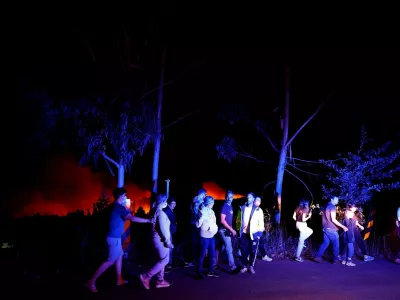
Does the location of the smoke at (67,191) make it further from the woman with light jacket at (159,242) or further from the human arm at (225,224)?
the woman with light jacket at (159,242)

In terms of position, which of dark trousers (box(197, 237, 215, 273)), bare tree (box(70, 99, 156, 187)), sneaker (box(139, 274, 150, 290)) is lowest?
sneaker (box(139, 274, 150, 290))

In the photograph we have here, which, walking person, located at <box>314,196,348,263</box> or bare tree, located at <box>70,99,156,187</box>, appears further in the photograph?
bare tree, located at <box>70,99,156,187</box>

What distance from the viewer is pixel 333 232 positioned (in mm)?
10750

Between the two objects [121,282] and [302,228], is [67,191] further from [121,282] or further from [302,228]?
[121,282]

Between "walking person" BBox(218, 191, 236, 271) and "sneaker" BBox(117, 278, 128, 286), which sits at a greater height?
"walking person" BBox(218, 191, 236, 271)

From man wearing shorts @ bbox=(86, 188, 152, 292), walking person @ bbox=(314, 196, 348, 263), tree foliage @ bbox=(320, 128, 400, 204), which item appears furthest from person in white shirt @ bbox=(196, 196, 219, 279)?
tree foliage @ bbox=(320, 128, 400, 204)

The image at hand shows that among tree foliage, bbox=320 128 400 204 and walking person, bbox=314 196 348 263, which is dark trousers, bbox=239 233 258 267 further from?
tree foliage, bbox=320 128 400 204

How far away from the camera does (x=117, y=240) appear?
807cm

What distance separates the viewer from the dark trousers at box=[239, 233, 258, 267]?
382 inches

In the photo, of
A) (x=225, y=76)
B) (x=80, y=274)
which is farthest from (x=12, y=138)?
(x=225, y=76)

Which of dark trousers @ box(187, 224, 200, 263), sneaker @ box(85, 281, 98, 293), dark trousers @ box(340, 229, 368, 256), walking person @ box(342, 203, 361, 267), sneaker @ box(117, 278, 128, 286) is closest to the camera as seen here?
sneaker @ box(85, 281, 98, 293)

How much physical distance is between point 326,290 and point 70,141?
892 centimetres

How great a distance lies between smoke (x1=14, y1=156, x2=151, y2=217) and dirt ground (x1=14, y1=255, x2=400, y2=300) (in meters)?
9.97

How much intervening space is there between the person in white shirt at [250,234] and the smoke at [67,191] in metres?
9.58
